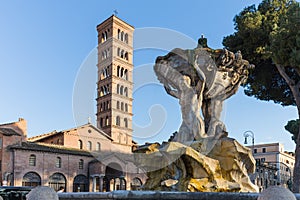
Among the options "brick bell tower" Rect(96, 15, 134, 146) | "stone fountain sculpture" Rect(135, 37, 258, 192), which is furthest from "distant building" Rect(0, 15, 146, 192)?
"stone fountain sculpture" Rect(135, 37, 258, 192)

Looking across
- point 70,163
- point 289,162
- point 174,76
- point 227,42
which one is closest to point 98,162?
point 70,163

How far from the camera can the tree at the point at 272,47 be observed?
50.7ft

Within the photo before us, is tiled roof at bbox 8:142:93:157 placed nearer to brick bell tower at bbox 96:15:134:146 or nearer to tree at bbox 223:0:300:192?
brick bell tower at bbox 96:15:134:146

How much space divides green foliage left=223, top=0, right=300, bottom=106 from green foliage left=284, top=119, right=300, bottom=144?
10626mm

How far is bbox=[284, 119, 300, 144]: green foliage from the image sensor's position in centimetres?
2893

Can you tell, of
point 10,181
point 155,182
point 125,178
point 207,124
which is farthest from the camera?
point 125,178

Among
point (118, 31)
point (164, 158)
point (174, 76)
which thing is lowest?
point (164, 158)

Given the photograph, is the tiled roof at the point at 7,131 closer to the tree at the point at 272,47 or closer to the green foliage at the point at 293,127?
the tree at the point at 272,47

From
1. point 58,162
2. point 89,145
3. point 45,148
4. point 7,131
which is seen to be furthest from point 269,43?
point 89,145

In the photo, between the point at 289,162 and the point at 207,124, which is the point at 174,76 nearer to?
the point at 207,124

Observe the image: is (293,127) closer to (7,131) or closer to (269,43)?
(269,43)

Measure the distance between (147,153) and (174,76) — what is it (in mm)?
2522

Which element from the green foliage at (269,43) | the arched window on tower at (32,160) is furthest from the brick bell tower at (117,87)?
the green foliage at (269,43)

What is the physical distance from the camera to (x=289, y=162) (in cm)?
Answer: 7662
